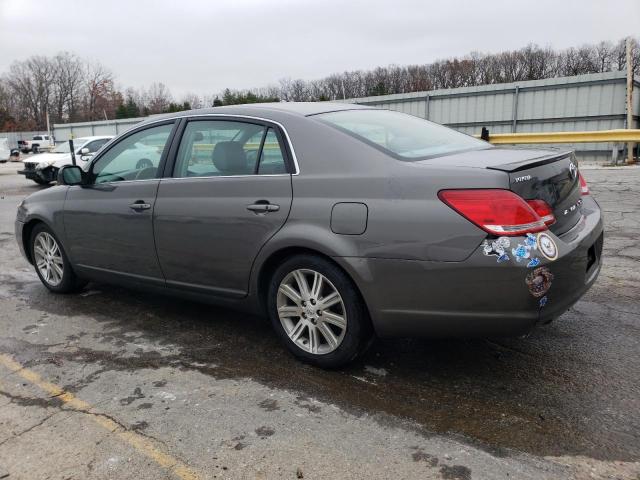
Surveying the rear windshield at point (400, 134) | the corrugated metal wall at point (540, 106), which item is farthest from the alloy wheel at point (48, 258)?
the corrugated metal wall at point (540, 106)

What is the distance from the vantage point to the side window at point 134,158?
4.16 metres

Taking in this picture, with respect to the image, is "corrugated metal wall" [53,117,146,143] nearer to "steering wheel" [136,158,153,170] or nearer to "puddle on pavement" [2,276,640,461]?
"steering wheel" [136,158,153,170]

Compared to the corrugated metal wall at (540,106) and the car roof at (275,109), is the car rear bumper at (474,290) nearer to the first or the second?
the car roof at (275,109)

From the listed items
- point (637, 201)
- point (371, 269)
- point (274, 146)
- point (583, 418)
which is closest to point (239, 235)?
point (274, 146)

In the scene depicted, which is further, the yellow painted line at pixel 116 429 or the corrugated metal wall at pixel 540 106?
the corrugated metal wall at pixel 540 106

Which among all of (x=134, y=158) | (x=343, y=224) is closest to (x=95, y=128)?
(x=134, y=158)

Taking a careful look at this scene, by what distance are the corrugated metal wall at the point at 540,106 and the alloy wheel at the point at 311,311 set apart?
16224 millimetres

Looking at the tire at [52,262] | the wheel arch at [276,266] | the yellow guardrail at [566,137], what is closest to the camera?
the wheel arch at [276,266]

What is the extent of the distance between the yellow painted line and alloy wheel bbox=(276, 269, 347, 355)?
111 cm

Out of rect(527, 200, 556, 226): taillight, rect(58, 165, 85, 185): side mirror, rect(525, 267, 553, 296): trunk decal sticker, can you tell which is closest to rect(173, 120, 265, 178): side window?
rect(58, 165, 85, 185): side mirror

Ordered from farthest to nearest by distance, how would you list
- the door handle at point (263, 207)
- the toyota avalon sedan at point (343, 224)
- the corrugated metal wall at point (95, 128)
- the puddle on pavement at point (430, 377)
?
the corrugated metal wall at point (95, 128)
the door handle at point (263, 207)
the toyota avalon sedan at point (343, 224)
the puddle on pavement at point (430, 377)

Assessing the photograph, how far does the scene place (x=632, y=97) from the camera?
17938 millimetres

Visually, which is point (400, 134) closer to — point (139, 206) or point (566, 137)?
point (139, 206)

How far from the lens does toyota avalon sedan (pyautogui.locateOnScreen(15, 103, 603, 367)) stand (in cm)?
272
